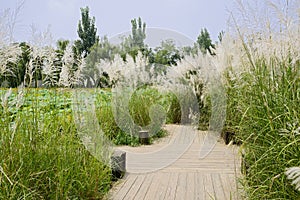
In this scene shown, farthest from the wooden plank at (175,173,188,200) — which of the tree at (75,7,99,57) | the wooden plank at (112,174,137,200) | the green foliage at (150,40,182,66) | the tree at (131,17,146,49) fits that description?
the green foliage at (150,40,182,66)

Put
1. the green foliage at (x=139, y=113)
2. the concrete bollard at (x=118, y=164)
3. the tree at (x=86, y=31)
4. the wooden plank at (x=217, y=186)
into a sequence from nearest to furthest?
1. the wooden plank at (x=217, y=186)
2. the concrete bollard at (x=118, y=164)
3. the green foliage at (x=139, y=113)
4. the tree at (x=86, y=31)

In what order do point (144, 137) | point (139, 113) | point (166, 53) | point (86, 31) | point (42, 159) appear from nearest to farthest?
point (42, 159) → point (144, 137) → point (139, 113) → point (86, 31) → point (166, 53)

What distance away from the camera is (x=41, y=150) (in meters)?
2.14

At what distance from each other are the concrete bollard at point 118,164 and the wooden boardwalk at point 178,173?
74 millimetres

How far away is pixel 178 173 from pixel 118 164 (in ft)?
2.23

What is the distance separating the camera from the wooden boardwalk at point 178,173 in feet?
9.30

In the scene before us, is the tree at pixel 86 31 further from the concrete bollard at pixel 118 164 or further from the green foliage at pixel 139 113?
the concrete bollard at pixel 118 164

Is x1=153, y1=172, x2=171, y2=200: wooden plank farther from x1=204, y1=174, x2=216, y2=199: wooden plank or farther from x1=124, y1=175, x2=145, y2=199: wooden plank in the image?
x1=204, y1=174, x2=216, y2=199: wooden plank

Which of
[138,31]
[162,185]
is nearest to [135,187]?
[162,185]

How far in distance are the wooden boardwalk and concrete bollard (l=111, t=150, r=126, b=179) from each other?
2.9 inches

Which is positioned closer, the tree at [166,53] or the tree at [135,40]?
the tree at [135,40]

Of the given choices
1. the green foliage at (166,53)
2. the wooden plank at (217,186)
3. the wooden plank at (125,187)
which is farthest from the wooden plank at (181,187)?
the green foliage at (166,53)

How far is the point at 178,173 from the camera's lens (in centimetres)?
354

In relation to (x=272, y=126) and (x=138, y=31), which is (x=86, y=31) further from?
(x=272, y=126)
